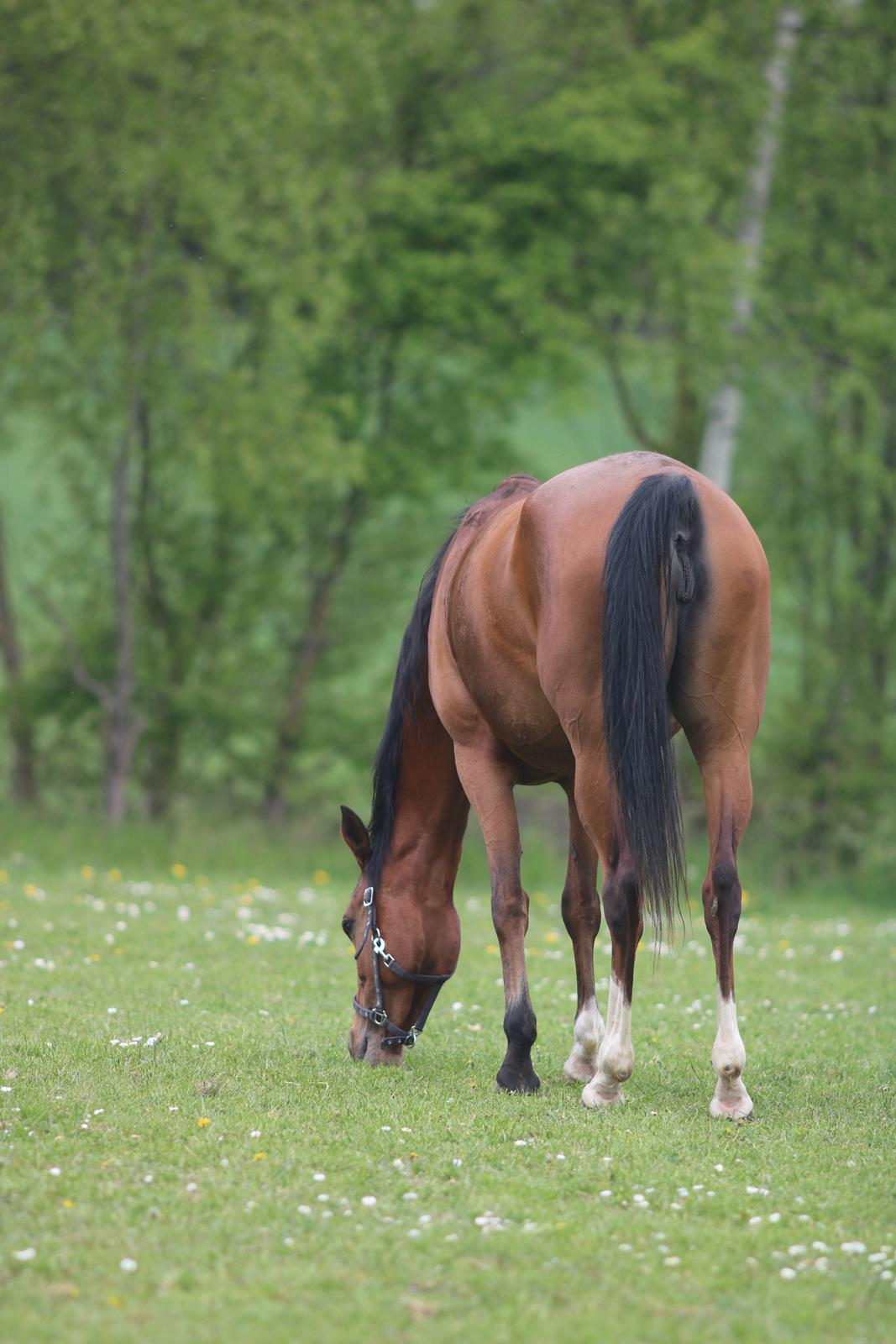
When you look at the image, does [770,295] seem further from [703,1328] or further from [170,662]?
[703,1328]

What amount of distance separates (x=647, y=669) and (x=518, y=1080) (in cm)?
199

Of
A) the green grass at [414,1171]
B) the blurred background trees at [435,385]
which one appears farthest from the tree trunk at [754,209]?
the green grass at [414,1171]

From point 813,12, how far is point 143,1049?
17026 millimetres

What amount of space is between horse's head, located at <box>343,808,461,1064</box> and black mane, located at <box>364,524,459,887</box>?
0.14 m

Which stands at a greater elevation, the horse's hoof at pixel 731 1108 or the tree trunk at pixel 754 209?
the tree trunk at pixel 754 209

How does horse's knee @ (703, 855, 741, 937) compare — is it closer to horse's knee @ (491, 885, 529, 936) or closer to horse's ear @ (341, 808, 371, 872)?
horse's knee @ (491, 885, 529, 936)

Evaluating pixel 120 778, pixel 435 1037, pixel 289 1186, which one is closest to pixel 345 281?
pixel 120 778

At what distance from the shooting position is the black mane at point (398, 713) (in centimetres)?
671

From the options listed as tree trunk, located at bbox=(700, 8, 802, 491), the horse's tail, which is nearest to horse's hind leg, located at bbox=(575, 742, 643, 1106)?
Answer: the horse's tail

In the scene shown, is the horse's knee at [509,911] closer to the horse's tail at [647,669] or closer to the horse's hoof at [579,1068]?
the horse's hoof at [579,1068]

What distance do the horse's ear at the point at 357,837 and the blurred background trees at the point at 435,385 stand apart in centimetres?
997

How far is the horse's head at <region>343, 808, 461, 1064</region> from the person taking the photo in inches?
259

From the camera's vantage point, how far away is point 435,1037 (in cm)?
736

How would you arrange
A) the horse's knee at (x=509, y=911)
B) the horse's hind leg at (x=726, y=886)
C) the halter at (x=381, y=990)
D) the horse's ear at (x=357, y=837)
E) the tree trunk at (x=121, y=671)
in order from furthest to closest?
the tree trunk at (x=121, y=671) < the horse's ear at (x=357, y=837) < the halter at (x=381, y=990) < the horse's knee at (x=509, y=911) < the horse's hind leg at (x=726, y=886)
